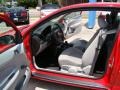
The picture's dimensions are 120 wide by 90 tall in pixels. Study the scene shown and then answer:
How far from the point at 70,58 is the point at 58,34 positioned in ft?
2.62

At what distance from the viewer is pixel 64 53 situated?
5.00m

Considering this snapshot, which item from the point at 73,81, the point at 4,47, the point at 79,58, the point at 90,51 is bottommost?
the point at 73,81

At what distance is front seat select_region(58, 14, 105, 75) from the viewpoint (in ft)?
14.5

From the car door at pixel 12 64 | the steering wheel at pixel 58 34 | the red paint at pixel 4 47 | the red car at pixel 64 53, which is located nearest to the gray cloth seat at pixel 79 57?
the red car at pixel 64 53

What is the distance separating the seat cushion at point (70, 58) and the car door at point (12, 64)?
123 centimetres

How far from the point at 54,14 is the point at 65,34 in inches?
60.0

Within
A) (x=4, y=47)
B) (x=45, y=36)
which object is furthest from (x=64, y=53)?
(x=4, y=47)

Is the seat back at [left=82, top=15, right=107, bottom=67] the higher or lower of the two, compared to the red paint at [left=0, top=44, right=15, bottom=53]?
lower

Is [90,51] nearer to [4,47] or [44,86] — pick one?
[44,86]

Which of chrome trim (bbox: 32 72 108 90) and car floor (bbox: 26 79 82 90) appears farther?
car floor (bbox: 26 79 82 90)

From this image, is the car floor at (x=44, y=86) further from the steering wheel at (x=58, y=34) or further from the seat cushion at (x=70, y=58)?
the steering wheel at (x=58, y=34)

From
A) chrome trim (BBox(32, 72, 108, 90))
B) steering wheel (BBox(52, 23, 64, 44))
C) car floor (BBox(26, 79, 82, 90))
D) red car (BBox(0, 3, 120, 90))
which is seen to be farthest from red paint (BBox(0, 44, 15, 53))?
steering wheel (BBox(52, 23, 64, 44))

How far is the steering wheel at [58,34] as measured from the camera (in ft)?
17.7

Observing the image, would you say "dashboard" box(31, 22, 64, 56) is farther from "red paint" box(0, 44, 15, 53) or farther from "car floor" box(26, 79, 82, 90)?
"red paint" box(0, 44, 15, 53)
